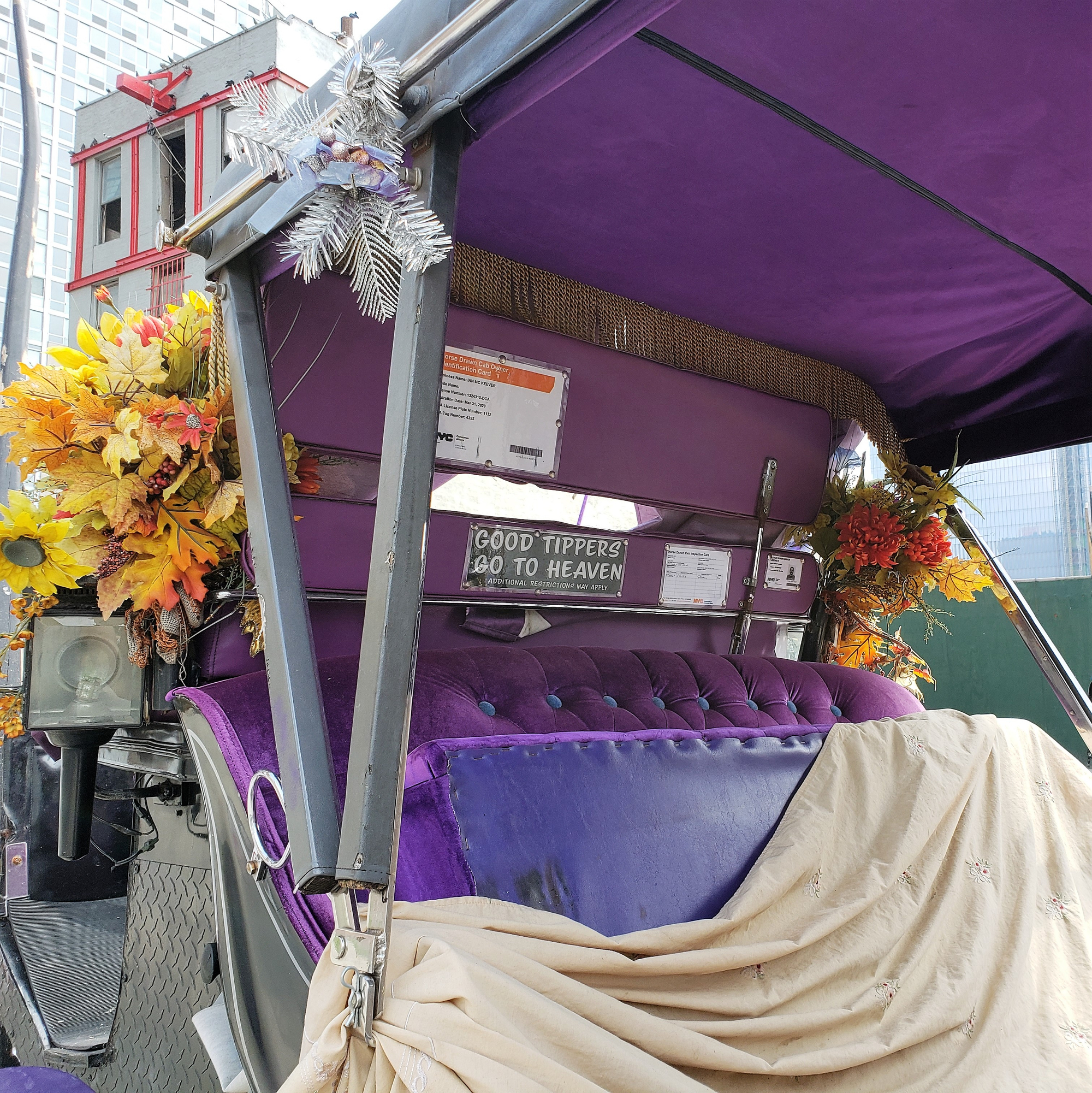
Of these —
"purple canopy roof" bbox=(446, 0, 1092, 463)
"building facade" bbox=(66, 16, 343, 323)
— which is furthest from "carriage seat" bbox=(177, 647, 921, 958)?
"building facade" bbox=(66, 16, 343, 323)

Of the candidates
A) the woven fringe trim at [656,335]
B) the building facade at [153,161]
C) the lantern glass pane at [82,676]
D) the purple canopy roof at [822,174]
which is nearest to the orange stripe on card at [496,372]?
the woven fringe trim at [656,335]

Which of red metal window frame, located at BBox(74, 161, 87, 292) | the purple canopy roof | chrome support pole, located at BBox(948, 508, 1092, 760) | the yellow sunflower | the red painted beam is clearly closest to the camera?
the purple canopy roof

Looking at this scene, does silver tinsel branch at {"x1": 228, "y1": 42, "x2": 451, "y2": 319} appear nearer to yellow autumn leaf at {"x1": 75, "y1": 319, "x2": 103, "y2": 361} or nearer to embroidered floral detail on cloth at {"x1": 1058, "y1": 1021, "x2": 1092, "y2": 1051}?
yellow autumn leaf at {"x1": 75, "y1": 319, "x2": 103, "y2": 361}

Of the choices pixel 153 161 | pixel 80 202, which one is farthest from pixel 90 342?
pixel 80 202

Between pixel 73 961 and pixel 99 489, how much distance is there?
161cm

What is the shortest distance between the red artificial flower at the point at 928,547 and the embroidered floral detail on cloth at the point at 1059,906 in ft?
4.43

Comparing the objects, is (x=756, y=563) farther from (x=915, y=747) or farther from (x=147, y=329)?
(x=147, y=329)

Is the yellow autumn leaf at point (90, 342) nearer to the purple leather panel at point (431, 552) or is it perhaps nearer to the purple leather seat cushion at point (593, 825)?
the purple leather panel at point (431, 552)

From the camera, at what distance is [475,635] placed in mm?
2082

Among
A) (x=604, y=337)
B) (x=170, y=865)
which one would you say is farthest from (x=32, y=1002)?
(x=604, y=337)

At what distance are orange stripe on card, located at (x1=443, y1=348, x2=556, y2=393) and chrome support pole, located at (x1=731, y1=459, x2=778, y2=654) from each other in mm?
854

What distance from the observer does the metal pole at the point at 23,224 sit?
15.4 ft

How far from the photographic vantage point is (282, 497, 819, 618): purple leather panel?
1774 millimetres

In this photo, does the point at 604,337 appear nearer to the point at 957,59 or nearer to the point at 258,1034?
the point at 957,59
